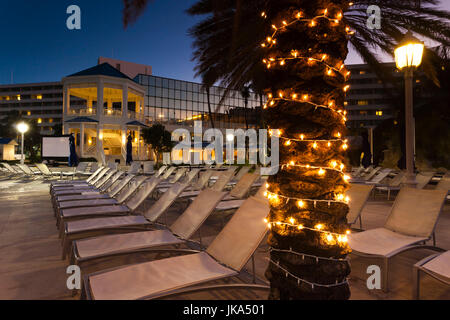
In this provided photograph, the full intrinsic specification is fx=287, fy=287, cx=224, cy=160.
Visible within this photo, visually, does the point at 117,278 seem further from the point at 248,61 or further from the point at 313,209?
the point at 248,61

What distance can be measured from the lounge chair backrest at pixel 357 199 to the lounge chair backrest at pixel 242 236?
188 centimetres

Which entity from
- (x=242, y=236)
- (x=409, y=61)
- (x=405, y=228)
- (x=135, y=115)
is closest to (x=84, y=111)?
(x=135, y=115)

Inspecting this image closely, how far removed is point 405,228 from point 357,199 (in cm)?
83

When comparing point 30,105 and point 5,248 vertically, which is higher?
point 30,105

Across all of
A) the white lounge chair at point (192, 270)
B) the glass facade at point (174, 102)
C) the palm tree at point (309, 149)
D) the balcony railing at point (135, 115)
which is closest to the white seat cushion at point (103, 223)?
the white lounge chair at point (192, 270)

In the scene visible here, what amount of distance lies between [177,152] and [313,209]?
35463 mm

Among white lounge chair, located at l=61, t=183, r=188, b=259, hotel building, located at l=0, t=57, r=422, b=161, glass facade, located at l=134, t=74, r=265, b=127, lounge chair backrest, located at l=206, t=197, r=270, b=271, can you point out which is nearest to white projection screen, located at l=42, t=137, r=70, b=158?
hotel building, located at l=0, t=57, r=422, b=161

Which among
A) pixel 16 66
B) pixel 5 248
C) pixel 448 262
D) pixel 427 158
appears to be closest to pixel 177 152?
pixel 427 158

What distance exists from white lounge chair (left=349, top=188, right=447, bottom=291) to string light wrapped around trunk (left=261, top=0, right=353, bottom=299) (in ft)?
4.20

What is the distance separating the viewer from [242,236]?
2.63 m

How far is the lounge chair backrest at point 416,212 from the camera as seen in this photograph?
329 cm

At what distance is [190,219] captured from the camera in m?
3.50

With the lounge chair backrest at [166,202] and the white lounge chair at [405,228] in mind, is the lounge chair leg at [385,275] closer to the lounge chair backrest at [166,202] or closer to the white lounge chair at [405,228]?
the white lounge chair at [405,228]
